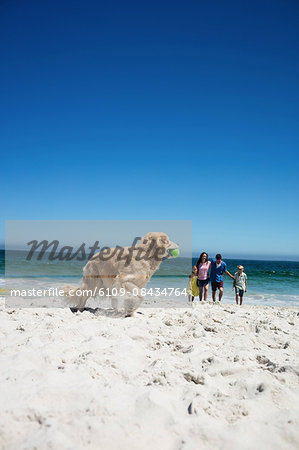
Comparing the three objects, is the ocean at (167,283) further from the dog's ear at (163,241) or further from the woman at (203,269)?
the dog's ear at (163,241)

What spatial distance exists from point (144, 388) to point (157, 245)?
11.3 feet

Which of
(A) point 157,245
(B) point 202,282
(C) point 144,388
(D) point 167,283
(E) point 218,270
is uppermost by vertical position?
(A) point 157,245

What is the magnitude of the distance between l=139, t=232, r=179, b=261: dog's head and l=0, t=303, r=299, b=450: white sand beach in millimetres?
1764

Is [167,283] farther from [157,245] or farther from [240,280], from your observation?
[157,245]

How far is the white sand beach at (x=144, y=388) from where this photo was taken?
2020 mm

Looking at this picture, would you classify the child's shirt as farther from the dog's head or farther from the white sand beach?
the white sand beach

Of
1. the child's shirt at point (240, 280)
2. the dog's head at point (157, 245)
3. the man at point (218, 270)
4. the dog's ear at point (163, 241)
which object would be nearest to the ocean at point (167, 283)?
the man at point (218, 270)

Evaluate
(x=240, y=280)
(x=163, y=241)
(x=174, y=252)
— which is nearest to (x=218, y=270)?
(x=240, y=280)

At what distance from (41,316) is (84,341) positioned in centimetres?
193

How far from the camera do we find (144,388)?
2.68 meters

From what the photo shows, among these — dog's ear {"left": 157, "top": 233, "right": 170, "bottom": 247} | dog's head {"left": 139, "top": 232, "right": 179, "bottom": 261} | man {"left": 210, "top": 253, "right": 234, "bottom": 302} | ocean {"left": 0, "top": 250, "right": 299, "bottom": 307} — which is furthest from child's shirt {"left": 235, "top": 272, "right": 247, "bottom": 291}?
dog's ear {"left": 157, "top": 233, "right": 170, "bottom": 247}

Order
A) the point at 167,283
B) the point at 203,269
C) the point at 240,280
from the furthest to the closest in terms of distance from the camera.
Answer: the point at 167,283 < the point at 240,280 < the point at 203,269

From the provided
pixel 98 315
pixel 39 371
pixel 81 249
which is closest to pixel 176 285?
pixel 81 249

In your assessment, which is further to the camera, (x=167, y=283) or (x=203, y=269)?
(x=167, y=283)
